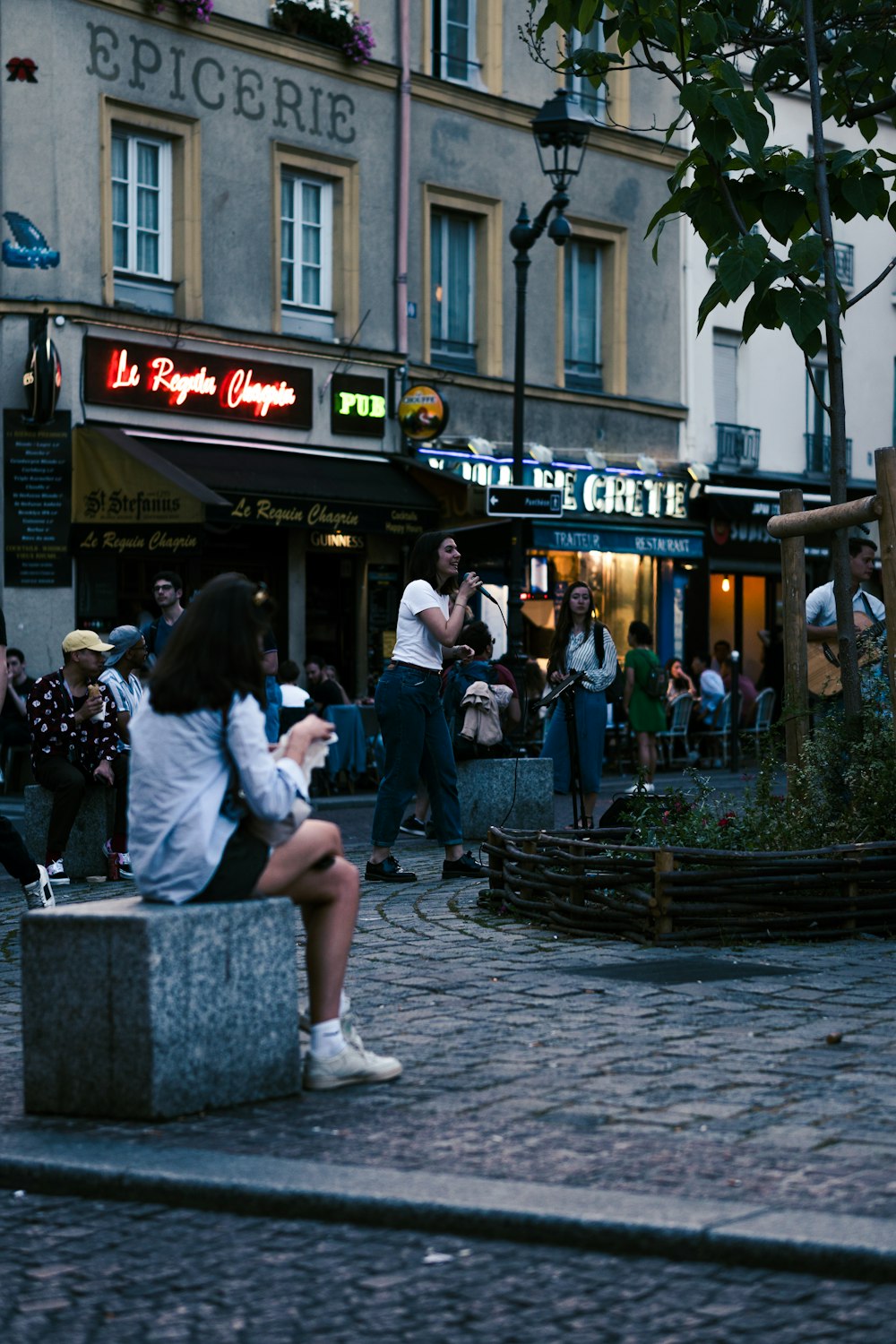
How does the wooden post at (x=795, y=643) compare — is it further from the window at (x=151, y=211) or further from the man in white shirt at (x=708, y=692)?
the man in white shirt at (x=708, y=692)

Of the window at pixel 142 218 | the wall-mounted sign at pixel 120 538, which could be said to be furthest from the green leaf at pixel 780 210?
the window at pixel 142 218

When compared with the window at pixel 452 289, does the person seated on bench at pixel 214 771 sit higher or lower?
lower

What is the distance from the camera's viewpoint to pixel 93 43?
71.9 ft

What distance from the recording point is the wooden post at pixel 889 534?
30.9 feet

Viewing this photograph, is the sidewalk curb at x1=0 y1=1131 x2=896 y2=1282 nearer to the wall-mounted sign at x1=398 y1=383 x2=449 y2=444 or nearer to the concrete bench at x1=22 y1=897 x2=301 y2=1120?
the concrete bench at x1=22 y1=897 x2=301 y2=1120

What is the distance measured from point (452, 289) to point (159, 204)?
17.1 ft

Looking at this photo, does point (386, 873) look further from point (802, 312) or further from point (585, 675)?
point (802, 312)

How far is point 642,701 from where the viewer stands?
72.3 feet

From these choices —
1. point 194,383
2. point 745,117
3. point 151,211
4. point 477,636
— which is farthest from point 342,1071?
point 151,211

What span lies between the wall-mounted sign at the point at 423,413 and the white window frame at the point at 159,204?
356 centimetres

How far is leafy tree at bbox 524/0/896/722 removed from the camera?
938 cm

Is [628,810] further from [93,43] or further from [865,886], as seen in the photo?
[93,43]

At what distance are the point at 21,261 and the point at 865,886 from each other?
14252 mm

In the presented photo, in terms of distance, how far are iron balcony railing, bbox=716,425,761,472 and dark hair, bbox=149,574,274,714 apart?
87.8ft
